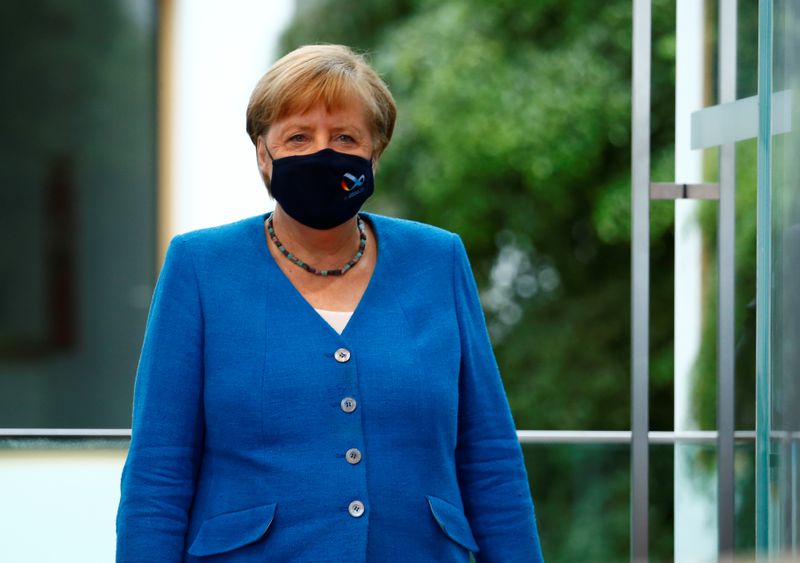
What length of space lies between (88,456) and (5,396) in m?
10.5

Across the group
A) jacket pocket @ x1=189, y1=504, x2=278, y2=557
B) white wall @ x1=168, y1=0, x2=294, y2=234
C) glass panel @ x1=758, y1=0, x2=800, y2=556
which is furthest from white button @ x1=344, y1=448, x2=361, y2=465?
white wall @ x1=168, y1=0, x2=294, y2=234

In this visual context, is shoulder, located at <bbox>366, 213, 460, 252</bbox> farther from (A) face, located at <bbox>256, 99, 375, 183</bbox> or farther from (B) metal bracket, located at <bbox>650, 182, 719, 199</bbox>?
(B) metal bracket, located at <bbox>650, 182, 719, 199</bbox>

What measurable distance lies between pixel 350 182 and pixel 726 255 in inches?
35.4

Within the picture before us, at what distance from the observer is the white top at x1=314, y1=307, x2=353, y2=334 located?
169cm

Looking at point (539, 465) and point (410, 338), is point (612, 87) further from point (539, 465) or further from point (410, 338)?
point (410, 338)

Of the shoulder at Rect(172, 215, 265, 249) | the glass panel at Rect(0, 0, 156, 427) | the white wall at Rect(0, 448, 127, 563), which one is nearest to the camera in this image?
the shoulder at Rect(172, 215, 265, 249)

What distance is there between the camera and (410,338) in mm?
1704

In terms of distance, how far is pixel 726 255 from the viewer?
7.59 ft

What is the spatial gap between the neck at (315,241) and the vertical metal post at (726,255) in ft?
2.77

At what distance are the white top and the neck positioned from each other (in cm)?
6

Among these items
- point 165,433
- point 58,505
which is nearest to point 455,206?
point 58,505

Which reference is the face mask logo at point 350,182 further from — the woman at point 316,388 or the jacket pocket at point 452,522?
the jacket pocket at point 452,522

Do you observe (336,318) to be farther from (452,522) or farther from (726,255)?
(726,255)

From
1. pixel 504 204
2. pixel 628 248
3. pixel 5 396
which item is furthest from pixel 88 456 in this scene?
pixel 5 396
